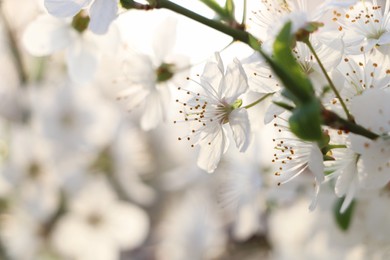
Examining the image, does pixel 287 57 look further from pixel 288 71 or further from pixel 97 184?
pixel 97 184

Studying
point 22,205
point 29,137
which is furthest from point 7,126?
point 22,205

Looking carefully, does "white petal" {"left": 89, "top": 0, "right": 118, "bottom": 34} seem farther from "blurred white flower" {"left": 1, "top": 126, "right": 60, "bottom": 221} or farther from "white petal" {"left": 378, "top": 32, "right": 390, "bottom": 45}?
"blurred white flower" {"left": 1, "top": 126, "right": 60, "bottom": 221}

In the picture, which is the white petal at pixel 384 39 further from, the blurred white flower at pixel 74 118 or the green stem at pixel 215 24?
the blurred white flower at pixel 74 118

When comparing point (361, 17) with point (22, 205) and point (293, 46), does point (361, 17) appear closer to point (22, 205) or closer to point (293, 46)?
point (293, 46)

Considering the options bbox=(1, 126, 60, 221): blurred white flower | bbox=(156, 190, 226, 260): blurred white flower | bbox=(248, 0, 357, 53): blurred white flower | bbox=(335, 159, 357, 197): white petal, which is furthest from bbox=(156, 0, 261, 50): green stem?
bbox=(156, 190, 226, 260): blurred white flower

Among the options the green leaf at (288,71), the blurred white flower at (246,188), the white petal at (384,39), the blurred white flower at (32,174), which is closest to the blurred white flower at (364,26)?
the white petal at (384,39)

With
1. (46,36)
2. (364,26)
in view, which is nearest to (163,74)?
(46,36)

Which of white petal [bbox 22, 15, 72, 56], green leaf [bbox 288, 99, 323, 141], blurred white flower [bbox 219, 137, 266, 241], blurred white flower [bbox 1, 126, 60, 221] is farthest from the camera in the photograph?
blurred white flower [bbox 1, 126, 60, 221]
